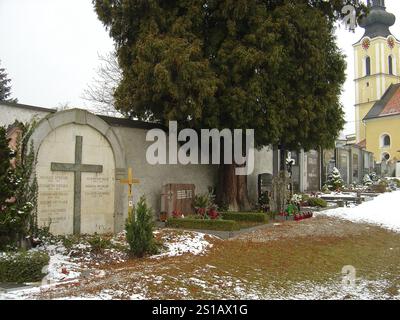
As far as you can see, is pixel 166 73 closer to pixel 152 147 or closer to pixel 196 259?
pixel 152 147

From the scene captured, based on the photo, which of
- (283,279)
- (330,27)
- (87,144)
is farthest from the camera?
(330,27)

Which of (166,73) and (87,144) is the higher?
(166,73)

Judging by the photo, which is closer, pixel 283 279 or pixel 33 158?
pixel 283 279

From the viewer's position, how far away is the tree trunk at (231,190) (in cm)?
1565

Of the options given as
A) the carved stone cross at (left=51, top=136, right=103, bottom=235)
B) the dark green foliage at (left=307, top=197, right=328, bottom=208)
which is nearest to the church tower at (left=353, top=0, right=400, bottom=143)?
the dark green foliage at (left=307, top=197, right=328, bottom=208)

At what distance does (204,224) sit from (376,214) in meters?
7.59

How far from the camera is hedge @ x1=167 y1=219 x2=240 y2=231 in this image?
11.4 meters

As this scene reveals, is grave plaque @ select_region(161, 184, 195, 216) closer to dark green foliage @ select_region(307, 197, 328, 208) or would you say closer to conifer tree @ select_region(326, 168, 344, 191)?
dark green foliage @ select_region(307, 197, 328, 208)

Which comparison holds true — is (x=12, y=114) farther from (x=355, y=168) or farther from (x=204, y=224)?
(x=355, y=168)

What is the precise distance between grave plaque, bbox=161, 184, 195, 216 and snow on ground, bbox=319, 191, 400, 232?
5440mm

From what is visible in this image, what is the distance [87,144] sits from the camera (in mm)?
10148

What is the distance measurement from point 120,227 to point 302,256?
14.5 ft

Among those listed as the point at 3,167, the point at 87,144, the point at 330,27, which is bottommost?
the point at 3,167

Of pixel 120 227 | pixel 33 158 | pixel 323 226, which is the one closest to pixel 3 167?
pixel 33 158
